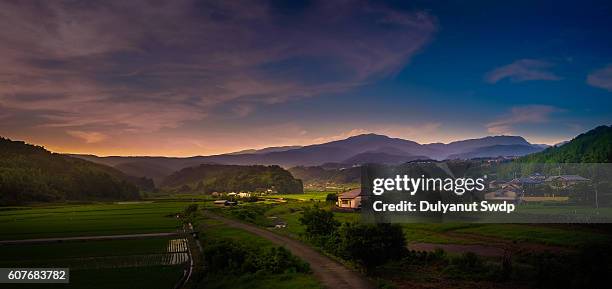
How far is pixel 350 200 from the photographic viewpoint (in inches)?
2173

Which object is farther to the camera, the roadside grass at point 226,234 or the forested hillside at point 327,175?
the forested hillside at point 327,175

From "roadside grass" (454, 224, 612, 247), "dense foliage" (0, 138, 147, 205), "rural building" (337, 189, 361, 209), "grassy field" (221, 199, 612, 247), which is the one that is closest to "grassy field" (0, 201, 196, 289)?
"grassy field" (221, 199, 612, 247)

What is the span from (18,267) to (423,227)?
3331 centimetres

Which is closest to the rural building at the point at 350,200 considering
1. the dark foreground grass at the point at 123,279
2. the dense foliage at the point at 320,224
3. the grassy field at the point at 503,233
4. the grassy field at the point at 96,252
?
the grassy field at the point at 503,233

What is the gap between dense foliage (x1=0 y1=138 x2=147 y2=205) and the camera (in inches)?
3000

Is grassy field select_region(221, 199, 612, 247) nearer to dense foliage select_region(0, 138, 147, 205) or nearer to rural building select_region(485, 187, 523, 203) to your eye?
rural building select_region(485, 187, 523, 203)

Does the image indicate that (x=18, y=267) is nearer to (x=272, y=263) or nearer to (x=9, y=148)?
(x=272, y=263)

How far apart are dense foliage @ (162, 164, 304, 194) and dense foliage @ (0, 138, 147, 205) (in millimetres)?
31578

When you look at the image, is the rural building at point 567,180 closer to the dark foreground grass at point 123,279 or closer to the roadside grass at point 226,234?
the roadside grass at point 226,234

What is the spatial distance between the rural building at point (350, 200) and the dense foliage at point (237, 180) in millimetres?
65276

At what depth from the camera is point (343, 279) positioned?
20.9m

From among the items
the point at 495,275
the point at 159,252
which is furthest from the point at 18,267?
the point at 495,275

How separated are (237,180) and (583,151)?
310 ft

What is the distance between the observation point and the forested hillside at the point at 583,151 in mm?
63094
